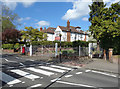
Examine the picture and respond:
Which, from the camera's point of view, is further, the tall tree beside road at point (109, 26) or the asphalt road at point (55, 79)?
the tall tree beside road at point (109, 26)

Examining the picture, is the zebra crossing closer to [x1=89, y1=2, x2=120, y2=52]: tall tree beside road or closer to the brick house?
[x1=89, y1=2, x2=120, y2=52]: tall tree beside road

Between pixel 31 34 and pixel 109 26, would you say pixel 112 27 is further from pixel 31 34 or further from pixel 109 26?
pixel 31 34

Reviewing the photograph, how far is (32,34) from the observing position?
29344 mm

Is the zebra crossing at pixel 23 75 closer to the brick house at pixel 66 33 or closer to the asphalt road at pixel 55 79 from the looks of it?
the asphalt road at pixel 55 79

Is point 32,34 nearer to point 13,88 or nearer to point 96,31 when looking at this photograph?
point 96,31

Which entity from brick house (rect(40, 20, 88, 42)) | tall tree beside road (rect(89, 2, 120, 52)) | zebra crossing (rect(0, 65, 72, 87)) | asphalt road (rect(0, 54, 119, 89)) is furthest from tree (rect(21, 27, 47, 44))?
asphalt road (rect(0, 54, 119, 89))

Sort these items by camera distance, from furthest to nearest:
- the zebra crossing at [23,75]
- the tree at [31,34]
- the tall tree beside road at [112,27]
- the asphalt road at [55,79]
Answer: the tree at [31,34] < the tall tree beside road at [112,27] < the zebra crossing at [23,75] < the asphalt road at [55,79]

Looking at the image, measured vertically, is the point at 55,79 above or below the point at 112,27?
below

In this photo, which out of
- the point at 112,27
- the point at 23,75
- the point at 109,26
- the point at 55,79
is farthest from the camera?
the point at 109,26

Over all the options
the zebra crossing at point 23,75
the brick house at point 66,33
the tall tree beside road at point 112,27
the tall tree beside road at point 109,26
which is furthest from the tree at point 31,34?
the zebra crossing at point 23,75

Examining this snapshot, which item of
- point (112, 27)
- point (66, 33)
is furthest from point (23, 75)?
point (66, 33)

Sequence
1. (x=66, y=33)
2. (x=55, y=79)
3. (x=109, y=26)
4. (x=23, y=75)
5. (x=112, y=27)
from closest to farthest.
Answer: (x=55, y=79) → (x=23, y=75) → (x=112, y=27) → (x=109, y=26) → (x=66, y=33)

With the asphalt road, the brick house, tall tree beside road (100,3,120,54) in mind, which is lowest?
the asphalt road

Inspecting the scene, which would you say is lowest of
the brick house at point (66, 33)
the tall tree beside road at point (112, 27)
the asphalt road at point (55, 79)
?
the asphalt road at point (55, 79)
